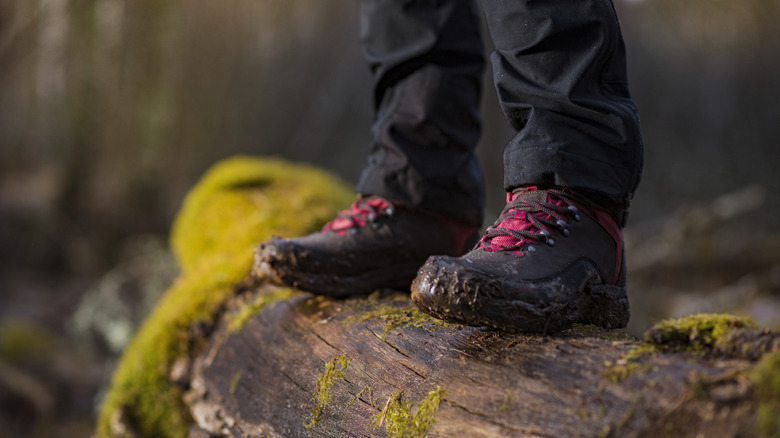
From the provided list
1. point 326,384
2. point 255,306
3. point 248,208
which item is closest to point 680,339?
point 326,384

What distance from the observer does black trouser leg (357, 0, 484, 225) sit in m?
2.03

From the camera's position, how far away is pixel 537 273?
4.56 feet

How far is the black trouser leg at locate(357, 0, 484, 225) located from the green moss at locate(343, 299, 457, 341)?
1.30ft

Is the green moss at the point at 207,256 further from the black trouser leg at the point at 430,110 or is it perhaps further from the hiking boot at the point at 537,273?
the hiking boot at the point at 537,273

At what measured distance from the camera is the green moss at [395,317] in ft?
5.39

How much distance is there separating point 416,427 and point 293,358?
684mm

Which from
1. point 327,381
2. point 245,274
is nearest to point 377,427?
point 327,381

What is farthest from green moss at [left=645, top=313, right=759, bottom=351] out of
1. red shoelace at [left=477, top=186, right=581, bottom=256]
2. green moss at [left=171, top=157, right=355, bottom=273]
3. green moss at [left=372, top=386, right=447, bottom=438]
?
green moss at [left=171, top=157, right=355, bottom=273]

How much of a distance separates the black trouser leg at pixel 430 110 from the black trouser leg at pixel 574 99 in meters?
0.50

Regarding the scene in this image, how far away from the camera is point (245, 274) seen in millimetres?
2697

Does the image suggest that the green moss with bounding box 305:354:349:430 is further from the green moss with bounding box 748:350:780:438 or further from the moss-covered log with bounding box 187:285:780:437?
the green moss with bounding box 748:350:780:438

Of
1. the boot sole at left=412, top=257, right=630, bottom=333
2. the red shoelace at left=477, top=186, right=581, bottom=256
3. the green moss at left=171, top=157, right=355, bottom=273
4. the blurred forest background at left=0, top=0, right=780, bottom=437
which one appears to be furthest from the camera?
the blurred forest background at left=0, top=0, right=780, bottom=437

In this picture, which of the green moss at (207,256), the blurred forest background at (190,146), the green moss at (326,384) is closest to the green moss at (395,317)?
the green moss at (326,384)

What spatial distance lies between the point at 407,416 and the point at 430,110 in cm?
111
